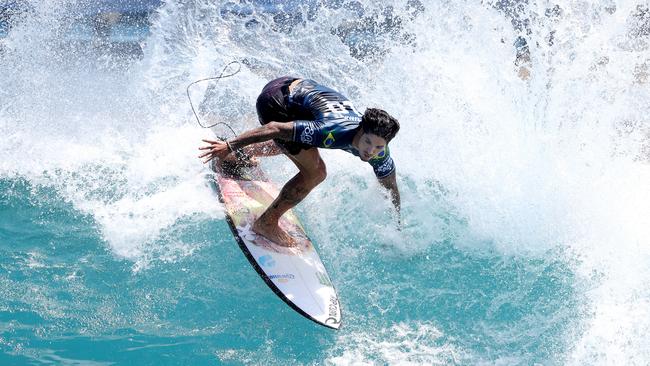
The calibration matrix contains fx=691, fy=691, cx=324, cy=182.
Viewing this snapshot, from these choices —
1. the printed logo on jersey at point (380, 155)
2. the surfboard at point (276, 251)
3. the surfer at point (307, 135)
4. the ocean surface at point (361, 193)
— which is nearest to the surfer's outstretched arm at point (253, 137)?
the surfer at point (307, 135)

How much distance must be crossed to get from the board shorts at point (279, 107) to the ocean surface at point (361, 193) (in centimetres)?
98

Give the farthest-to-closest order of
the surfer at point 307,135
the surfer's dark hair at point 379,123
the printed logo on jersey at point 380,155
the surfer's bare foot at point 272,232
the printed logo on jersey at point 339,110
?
the surfer's bare foot at point 272,232 < the printed logo on jersey at point 380,155 < the printed logo on jersey at point 339,110 < the surfer at point 307,135 < the surfer's dark hair at point 379,123

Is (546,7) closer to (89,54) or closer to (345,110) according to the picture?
(345,110)

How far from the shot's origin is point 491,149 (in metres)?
7.04

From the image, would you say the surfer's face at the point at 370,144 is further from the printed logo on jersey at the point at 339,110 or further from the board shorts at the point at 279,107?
the board shorts at the point at 279,107

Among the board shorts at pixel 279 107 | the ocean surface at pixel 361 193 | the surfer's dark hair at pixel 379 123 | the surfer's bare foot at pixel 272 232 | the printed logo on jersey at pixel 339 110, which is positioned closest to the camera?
the ocean surface at pixel 361 193

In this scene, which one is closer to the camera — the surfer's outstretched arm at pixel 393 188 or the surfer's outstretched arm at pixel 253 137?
the surfer's outstretched arm at pixel 253 137

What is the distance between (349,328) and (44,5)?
5.88 m

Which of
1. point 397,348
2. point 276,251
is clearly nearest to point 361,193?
point 276,251

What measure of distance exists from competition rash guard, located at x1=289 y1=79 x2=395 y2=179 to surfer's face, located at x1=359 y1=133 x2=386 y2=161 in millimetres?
117

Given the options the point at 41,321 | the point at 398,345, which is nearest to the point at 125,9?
the point at 41,321

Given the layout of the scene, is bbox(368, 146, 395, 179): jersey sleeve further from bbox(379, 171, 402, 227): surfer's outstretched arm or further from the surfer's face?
the surfer's face

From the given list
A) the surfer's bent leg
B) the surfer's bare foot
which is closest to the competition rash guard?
the surfer's bent leg

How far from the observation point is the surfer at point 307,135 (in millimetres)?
5070
